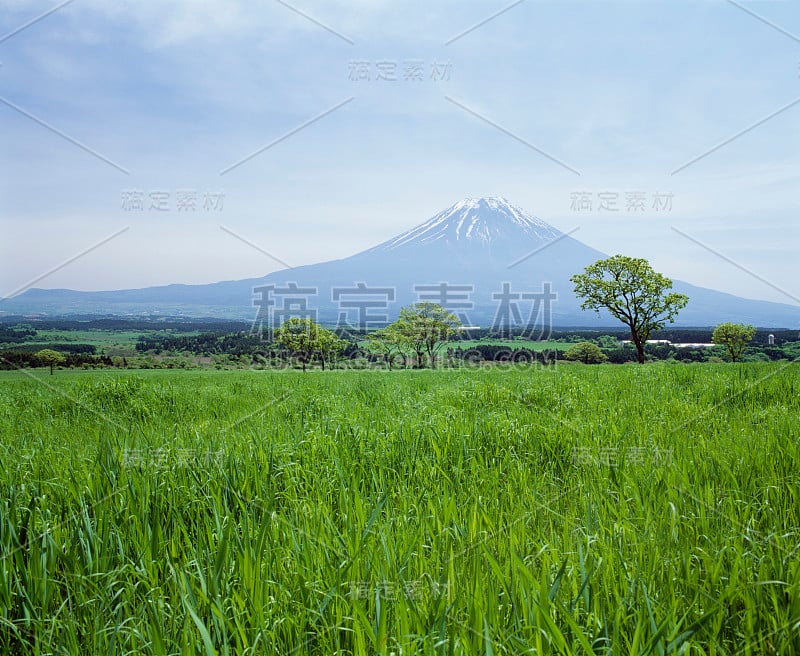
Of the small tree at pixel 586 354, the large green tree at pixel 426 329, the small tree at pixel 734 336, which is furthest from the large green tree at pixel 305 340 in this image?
the small tree at pixel 734 336

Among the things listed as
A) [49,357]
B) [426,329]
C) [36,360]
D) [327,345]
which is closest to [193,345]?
[49,357]

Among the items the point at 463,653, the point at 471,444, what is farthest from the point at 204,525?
the point at 471,444

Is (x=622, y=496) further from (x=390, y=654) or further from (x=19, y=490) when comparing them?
(x=19, y=490)

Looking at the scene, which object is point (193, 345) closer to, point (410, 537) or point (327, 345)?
point (327, 345)

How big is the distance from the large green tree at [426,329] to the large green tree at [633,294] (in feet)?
67.1

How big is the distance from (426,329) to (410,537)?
203ft

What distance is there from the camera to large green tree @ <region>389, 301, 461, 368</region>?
209ft

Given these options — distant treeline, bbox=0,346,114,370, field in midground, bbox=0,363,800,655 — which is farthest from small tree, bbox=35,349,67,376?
field in midground, bbox=0,363,800,655

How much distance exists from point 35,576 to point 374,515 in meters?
1.40

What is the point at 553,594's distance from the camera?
1639mm

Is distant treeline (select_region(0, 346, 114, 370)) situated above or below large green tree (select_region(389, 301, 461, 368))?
below

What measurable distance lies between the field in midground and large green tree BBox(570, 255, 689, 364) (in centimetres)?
4482

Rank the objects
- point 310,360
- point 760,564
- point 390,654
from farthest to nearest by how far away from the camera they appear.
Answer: point 310,360 → point 760,564 → point 390,654
